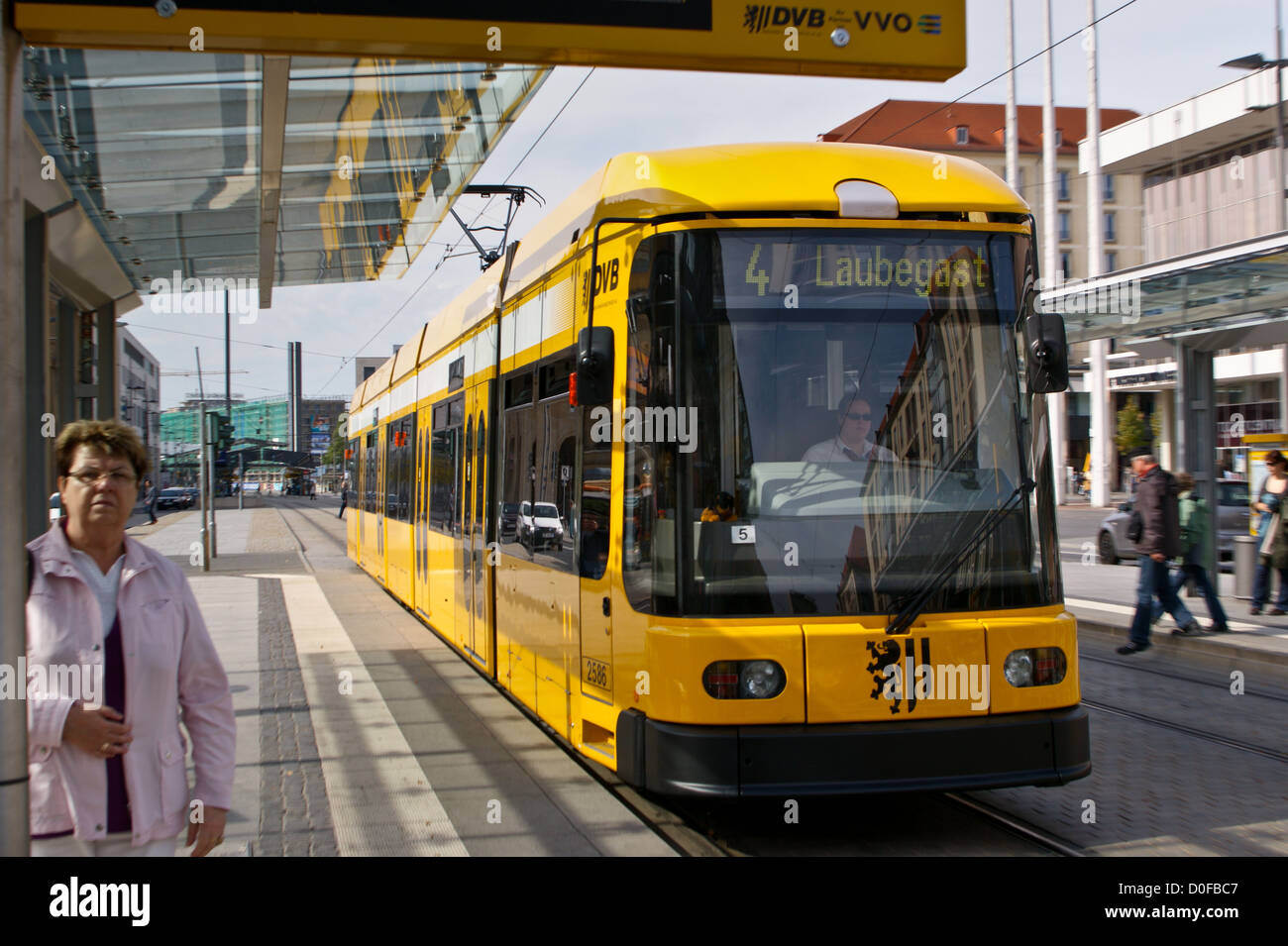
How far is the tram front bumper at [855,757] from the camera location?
498 centimetres

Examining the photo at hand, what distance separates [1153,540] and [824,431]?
682 cm

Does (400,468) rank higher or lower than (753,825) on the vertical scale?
higher

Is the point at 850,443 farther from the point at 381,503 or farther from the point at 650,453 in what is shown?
the point at 381,503

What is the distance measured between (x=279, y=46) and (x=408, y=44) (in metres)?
0.42

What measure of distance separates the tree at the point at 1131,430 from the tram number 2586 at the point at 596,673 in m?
49.0

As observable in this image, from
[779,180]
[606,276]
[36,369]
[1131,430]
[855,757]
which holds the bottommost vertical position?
[855,757]

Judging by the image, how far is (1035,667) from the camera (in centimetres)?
525

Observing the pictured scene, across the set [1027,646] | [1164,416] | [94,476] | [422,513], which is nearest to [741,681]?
[1027,646]

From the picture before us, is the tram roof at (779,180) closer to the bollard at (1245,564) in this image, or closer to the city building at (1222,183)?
the bollard at (1245,564)

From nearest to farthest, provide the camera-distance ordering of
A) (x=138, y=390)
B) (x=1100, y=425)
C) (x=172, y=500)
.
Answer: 1. (x=1100, y=425)
2. (x=172, y=500)
3. (x=138, y=390)

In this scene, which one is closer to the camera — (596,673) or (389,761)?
(596,673)

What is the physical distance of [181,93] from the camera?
7.22 meters
